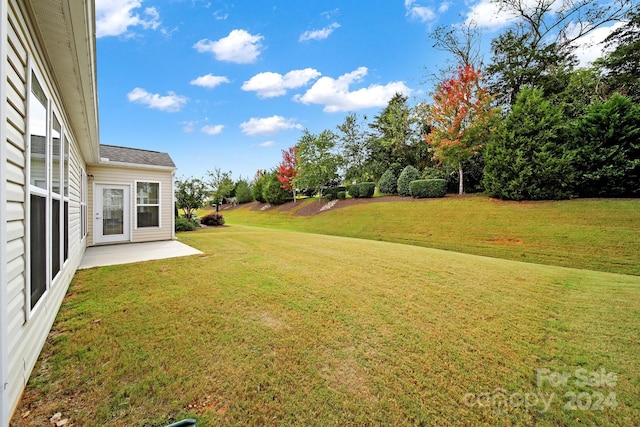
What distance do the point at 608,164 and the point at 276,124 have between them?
2569cm

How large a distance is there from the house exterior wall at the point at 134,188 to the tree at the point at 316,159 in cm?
1188

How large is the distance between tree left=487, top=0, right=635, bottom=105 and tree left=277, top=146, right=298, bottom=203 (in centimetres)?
1483

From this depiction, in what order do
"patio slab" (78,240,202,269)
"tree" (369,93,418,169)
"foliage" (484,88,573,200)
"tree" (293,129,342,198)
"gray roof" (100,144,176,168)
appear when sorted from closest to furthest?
"patio slab" (78,240,202,269) < "gray roof" (100,144,176,168) < "foliage" (484,88,573,200) < "tree" (293,129,342,198) < "tree" (369,93,418,169)

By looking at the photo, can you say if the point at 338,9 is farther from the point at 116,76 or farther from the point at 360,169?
the point at 360,169

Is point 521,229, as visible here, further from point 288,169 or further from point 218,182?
point 218,182

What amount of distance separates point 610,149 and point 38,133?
45.7 feet

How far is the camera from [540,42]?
16359 mm

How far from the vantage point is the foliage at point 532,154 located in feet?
32.5

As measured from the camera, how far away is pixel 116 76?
31.2 feet

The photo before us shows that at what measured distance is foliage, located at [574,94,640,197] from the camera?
8.81 metres

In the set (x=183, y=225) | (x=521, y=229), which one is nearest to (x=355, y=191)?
(x=521, y=229)

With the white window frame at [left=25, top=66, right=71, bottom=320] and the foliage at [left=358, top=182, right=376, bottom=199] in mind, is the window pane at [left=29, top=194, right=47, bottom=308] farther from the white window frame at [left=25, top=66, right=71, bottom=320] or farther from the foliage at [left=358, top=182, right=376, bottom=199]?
the foliage at [left=358, top=182, right=376, bottom=199]

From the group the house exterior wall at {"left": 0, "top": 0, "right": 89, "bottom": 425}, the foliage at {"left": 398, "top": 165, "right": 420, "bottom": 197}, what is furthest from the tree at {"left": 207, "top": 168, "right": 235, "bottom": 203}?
the house exterior wall at {"left": 0, "top": 0, "right": 89, "bottom": 425}

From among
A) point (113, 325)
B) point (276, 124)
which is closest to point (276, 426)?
point (113, 325)
